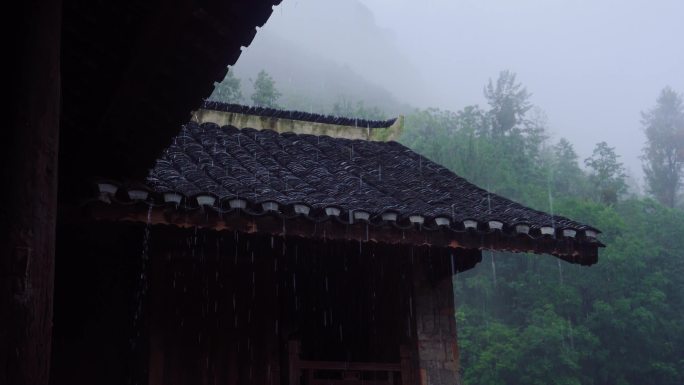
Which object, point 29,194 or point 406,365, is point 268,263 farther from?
point 29,194

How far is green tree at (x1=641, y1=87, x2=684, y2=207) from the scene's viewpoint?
53062 millimetres

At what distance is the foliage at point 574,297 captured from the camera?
1220 inches

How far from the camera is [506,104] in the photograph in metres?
55.3

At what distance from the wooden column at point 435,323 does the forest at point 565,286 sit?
2492 centimetres

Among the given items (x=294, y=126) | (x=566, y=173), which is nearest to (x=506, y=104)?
(x=566, y=173)

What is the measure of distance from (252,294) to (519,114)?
169ft

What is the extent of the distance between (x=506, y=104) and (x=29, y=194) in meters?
54.6

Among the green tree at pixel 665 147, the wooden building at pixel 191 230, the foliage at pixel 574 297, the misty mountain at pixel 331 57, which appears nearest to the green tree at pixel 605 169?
the foliage at pixel 574 297

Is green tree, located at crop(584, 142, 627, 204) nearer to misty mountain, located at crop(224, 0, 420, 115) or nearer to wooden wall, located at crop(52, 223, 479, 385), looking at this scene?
misty mountain, located at crop(224, 0, 420, 115)

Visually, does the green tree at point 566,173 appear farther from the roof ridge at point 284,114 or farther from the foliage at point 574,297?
→ the roof ridge at point 284,114

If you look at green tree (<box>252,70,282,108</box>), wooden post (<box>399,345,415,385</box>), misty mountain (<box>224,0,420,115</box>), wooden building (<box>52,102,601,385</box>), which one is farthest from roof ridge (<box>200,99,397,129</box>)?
misty mountain (<box>224,0,420,115</box>)

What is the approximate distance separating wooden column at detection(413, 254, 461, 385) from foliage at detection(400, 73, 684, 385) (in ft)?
82.1

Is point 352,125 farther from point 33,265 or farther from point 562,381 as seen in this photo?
point 562,381

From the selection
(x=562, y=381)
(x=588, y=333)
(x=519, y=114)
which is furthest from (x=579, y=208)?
(x=519, y=114)
